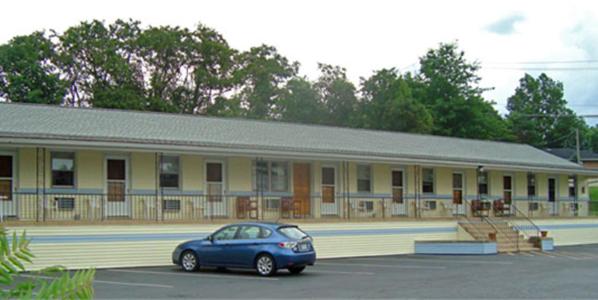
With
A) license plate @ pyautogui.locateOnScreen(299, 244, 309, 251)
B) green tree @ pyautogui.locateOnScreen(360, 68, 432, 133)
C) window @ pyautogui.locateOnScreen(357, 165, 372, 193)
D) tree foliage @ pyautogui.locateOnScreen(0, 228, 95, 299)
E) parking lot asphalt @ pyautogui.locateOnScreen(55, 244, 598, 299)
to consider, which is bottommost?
parking lot asphalt @ pyautogui.locateOnScreen(55, 244, 598, 299)

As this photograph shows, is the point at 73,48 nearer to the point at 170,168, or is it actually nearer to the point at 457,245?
the point at 170,168

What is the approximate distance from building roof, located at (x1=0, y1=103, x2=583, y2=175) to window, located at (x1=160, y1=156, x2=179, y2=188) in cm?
89

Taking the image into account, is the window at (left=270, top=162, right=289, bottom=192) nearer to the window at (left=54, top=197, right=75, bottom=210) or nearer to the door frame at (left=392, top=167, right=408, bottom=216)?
the door frame at (left=392, top=167, right=408, bottom=216)

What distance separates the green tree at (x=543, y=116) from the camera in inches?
2970

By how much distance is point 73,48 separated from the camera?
45.8 meters

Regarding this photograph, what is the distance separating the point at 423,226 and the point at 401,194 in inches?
97.8

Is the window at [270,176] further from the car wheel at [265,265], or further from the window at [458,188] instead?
the window at [458,188]

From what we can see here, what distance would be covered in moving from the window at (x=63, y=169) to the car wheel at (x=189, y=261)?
5.23m

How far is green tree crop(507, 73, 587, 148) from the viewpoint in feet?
247

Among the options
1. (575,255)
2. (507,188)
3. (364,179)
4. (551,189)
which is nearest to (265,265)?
(364,179)

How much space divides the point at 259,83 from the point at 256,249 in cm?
3397

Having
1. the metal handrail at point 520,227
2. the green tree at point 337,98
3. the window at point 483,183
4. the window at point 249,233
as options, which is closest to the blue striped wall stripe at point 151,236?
the window at point 249,233

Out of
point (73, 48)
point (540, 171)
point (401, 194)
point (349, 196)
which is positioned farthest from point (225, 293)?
point (73, 48)

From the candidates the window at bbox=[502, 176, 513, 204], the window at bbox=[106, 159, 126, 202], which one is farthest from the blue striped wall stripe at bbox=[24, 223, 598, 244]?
the window at bbox=[502, 176, 513, 204]
